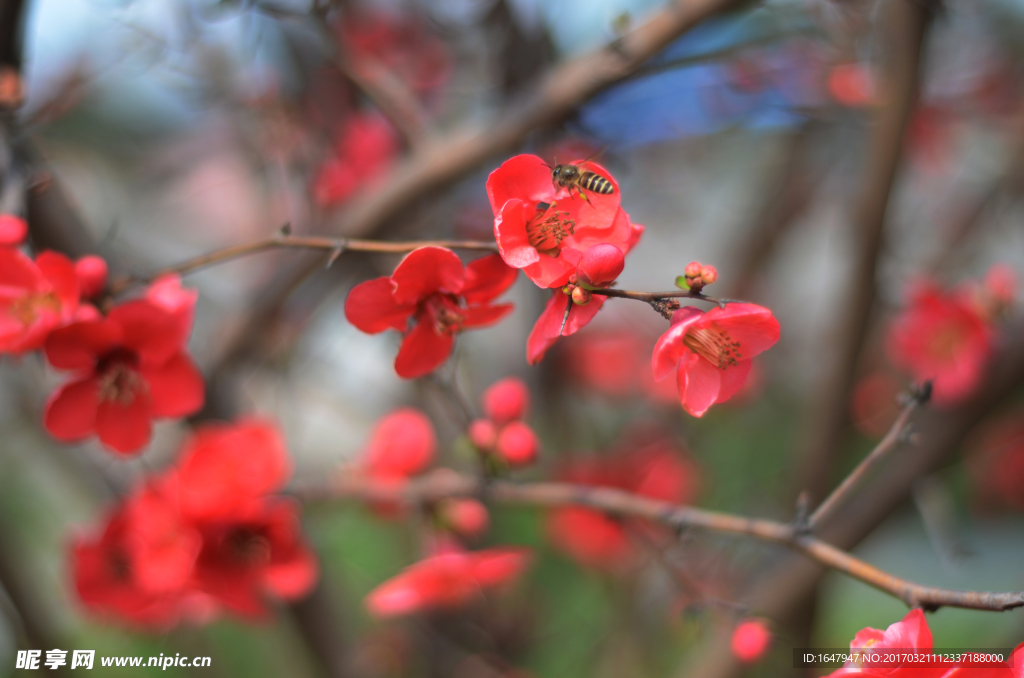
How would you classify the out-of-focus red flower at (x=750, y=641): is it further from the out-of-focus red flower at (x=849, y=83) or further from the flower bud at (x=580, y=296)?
the out-of-focus red flower at (x=849, y=83)

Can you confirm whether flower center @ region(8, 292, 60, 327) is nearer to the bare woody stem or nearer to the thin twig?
the bare woody stem

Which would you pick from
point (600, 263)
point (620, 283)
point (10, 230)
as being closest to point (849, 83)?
point (620, 283)

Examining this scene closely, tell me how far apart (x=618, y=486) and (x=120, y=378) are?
4.89 ft

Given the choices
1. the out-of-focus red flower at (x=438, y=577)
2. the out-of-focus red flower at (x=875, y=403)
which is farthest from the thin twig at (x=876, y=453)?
the out-of-focus red flower at (x=875, y=403)

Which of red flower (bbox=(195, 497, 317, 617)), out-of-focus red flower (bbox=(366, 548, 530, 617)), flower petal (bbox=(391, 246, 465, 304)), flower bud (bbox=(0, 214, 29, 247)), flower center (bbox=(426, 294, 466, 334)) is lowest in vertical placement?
out-of-focus red flower (bbox=(366, 548, 530, 617))

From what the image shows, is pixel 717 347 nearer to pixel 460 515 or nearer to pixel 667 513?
pixel 667 513

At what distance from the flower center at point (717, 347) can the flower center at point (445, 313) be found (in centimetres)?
25

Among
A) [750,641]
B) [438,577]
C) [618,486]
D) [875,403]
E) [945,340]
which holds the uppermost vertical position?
[875,403]

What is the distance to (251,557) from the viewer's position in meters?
1.17

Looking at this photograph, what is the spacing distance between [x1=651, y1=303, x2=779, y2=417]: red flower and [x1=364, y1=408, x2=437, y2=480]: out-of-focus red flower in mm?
776

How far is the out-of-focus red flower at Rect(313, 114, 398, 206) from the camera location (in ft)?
6.78

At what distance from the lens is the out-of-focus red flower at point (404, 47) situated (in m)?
2.38

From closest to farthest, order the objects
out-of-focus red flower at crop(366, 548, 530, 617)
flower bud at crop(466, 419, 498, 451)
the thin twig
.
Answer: the thin twig < flower bud at crop(466, 419, 498, 451) < out-of-focus red flower at crop(366, 548, 530, 617)

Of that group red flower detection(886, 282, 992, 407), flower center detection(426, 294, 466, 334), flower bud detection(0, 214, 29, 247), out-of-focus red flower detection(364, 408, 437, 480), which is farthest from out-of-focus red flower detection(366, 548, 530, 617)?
red flower detection(886, 282, 992, 407)
